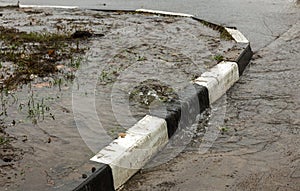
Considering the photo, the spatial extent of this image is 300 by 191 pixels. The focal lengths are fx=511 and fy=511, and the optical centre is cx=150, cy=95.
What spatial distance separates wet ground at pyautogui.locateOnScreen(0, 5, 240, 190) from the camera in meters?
3.87

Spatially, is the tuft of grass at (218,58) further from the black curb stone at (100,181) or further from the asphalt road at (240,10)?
the black curb stone at (100,181)

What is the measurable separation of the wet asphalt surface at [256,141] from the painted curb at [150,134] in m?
0.12

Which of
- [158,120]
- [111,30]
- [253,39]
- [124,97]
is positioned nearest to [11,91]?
[124,97]

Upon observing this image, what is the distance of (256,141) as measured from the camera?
4.42 metres

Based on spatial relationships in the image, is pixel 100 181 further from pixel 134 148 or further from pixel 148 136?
pixel 148 136

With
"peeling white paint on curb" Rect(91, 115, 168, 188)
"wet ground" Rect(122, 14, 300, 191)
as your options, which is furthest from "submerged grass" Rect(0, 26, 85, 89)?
"wet ground" Rect(122, 14, 300, 191)

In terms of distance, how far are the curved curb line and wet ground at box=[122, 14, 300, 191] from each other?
0.35 ft

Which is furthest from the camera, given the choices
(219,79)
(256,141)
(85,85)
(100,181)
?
(219,79)

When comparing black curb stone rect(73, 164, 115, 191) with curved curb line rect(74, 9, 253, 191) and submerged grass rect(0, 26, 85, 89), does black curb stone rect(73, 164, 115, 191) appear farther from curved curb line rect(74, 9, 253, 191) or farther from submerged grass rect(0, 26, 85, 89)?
submerged grass rect(0, 26, 85, 89)

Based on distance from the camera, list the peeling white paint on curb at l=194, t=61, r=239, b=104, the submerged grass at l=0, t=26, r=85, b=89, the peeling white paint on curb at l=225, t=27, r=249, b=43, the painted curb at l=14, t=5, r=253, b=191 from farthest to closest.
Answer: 1. the peeling white paint on curb at l=225, t=27, r=249, b=43
2. the submerged grass at l=0, t=26, r=85, b=89
3. the peeling white paint on curb at l=194, t=61, r=239, b=104
4. the painted curb at l=14, t=5, r=253, b=191

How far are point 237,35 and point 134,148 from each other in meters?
4.22

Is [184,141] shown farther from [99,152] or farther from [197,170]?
[99,152]

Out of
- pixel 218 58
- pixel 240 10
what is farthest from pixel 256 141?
pixel 240 10

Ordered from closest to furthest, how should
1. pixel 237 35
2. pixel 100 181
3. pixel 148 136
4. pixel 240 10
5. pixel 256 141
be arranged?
1. pixel 100 181
2. pixel 148 136
3. pixel 256 141
4. pixel 237 35
5. pixel 240 10
